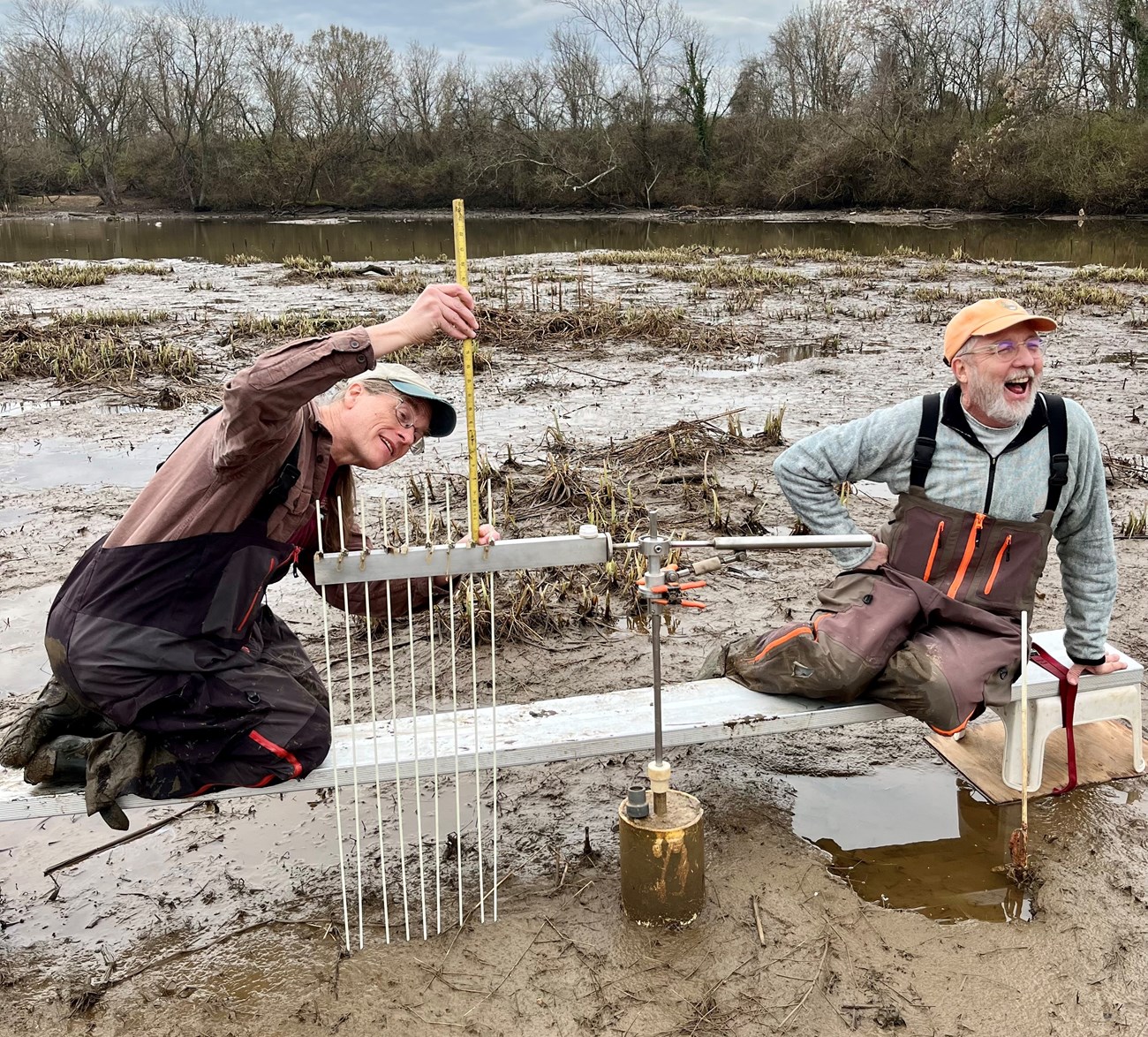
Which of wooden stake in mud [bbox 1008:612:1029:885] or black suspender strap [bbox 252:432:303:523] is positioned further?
wooden stake in mud [bbox 1008:612:1029:885]

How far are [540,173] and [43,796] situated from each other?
5303cm

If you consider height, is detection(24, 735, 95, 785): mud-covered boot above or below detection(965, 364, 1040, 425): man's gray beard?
below

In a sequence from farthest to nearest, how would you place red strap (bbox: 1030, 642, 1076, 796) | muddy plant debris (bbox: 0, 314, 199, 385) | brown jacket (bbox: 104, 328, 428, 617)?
muddy plant debris (bbox: 0, 314, 199, 385) → red strap (bbox: 1030, 642, 1076, 796) → brown jacket (bbox: 104, 328, 428, 617)

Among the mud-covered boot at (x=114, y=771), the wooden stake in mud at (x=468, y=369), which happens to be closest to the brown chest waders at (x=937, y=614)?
the wooden stake in mud at (x=468, y=369)

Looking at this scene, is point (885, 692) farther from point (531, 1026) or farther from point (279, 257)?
point (279, 257)

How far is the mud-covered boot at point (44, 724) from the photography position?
9.74 ft

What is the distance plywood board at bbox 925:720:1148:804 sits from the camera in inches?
151

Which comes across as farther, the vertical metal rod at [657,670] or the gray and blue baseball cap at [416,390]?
the gray and blue baseball cap at [416,390]

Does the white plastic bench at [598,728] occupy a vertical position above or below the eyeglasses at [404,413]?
below

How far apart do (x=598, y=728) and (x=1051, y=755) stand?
6.04ft

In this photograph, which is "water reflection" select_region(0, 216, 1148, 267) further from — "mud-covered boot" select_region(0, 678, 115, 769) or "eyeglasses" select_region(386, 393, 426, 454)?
"mud-covered boot" select_region(0, 678, 115, 769)

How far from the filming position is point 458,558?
2.95 m

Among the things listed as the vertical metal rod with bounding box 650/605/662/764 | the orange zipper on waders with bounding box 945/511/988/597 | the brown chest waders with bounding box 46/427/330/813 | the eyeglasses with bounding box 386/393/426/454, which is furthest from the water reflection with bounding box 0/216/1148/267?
the brown chest waders with bounding box 46/427/330/813

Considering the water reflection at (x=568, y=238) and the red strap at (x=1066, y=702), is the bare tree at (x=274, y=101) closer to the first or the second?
the water reflection at (x=568, y=238)
